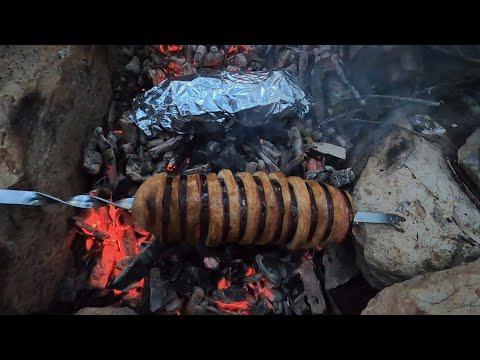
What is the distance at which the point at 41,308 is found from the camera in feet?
9.63

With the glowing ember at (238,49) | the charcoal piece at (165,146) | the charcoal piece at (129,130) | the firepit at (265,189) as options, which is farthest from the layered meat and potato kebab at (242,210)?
the glowing ember at (238,49)

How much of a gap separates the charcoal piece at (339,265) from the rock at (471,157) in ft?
3.99

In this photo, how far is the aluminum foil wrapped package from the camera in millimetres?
3484

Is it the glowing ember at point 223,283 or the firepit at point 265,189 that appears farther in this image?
the glowing ember at point 223,283

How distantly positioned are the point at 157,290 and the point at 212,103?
1.72m

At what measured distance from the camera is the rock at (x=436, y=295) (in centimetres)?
252

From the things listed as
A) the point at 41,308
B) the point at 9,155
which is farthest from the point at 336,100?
the point at 41,308

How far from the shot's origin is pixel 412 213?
125 inches

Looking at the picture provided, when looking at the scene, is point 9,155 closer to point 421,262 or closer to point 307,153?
point 307,153

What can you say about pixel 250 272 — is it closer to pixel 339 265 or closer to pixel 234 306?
pixel 234 306

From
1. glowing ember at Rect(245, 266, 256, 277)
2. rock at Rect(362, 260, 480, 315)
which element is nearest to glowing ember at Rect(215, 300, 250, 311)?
glowing ember at Rect(245, 266, 256, 277)

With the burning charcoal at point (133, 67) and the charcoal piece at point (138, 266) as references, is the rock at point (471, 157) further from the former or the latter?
the burning charcoal at point (133, 67)

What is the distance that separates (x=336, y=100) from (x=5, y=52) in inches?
123

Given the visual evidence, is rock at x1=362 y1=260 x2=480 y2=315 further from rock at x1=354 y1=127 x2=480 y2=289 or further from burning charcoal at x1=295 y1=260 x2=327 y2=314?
burning charcoal at x1=295 y1=260 x2=327 y2=314
